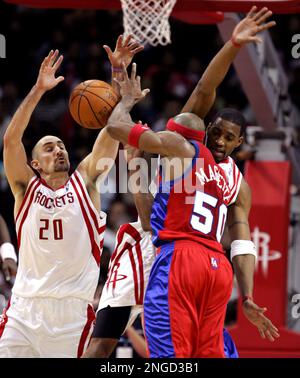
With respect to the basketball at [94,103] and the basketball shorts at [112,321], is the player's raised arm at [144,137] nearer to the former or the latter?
the basketball at [94,103]

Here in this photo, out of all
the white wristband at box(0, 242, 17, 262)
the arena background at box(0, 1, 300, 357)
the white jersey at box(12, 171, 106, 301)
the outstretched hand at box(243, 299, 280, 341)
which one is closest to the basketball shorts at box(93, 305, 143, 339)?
the white jersey at box(12, 171, 106, 301)

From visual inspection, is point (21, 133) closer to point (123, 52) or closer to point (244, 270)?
point (123, 52)

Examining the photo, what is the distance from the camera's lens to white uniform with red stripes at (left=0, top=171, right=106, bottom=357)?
19.9 feet

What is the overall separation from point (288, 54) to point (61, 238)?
7311 mm

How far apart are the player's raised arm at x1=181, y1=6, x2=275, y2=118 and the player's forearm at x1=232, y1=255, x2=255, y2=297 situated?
0.98 m

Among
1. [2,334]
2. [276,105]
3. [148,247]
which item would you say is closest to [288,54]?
[276,105]

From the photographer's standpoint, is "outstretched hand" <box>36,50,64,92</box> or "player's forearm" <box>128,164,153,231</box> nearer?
"player's forearm" <box>128,164,153,231</box>

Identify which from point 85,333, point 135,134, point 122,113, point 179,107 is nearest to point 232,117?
point 122,113

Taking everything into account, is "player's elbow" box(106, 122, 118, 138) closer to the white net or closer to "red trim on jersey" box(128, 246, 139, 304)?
"red trim on jersey" box(128, 246, 139, 304)

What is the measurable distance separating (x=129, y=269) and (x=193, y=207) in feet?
3.05

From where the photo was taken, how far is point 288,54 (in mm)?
12797

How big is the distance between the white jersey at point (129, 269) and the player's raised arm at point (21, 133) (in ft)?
2.58

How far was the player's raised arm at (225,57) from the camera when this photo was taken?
19.4 ft

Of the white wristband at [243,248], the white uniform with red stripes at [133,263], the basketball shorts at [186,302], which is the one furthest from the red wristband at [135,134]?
the white wristband at [243,248]
